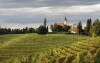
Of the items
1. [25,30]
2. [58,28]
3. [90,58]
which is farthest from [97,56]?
[58,28]

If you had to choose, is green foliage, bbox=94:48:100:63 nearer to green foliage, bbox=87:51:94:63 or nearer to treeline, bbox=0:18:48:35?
green foliage, bbox=87:51:94:63

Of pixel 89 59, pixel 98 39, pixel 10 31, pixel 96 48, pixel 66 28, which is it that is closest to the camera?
pixel 89 59

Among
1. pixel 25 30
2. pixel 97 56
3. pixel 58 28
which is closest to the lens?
pixel 97 56

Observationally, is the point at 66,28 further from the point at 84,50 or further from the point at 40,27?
the point at 84,50

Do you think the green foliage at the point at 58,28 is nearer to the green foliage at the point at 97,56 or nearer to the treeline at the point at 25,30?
the treeline at the point at 25,30

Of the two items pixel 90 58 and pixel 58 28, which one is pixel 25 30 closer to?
pixel 58 28

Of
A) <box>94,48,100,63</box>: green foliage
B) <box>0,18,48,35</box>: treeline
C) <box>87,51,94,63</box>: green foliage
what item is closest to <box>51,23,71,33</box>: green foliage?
<box>0,18,48,35</box>: treeline

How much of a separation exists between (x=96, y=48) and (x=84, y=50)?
66cm

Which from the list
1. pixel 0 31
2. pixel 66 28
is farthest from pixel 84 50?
pixel 66 28

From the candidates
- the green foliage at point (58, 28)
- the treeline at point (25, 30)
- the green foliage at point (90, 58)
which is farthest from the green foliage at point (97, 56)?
the green foliage at point (58, 28)

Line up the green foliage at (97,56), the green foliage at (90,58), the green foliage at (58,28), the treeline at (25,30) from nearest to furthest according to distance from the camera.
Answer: the green foliage at (90,58) → the green foliage at (97,56) → the treeline at (25,30) → the green foliage at (58,28)

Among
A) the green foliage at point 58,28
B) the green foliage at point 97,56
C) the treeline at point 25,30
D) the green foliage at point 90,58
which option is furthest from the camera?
the green foliage at point 58,28

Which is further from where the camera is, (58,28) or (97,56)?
(58,28)

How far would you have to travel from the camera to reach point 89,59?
34.2ft
